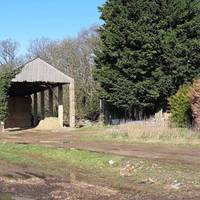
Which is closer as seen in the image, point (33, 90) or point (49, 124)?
point (49, 124)

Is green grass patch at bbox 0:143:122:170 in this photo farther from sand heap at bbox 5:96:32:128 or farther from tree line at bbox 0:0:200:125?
sand heap at bbox 5:96:32:128

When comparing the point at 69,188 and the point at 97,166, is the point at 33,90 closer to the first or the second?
the point at 97,166

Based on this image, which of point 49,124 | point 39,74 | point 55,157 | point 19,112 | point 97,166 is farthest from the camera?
point 19,112

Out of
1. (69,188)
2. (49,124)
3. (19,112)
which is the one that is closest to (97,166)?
(69,188)

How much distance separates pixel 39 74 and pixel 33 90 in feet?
45.6

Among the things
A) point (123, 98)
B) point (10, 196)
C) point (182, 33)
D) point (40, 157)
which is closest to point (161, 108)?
point (123, 98)

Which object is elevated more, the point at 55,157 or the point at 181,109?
the point at 181,109

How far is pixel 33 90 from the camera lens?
61938 millimetres

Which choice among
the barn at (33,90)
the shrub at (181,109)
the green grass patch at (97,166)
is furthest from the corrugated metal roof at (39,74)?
the green grass patch at (97,166)

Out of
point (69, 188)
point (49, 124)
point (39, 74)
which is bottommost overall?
point (69, 188)

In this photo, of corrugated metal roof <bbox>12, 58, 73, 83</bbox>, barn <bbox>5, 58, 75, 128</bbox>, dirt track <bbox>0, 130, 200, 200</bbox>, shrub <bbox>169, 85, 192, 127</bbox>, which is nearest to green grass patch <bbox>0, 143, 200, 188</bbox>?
dirt track <bbox>0, 130, 200, 200</bbox>

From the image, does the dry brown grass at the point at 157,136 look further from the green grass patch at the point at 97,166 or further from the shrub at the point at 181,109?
the green grass patch at the point at 97,166

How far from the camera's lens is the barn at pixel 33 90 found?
48.0 metres

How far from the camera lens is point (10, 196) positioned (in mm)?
13422
